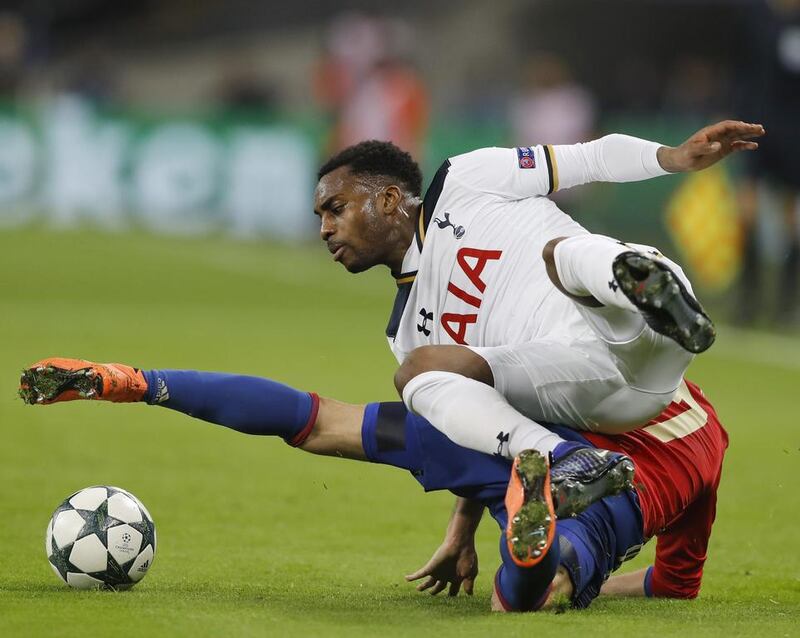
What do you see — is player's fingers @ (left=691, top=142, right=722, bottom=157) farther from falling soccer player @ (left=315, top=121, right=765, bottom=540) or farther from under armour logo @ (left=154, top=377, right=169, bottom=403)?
under armour logo @ (left=154, top=377, right=169, bottom=403)

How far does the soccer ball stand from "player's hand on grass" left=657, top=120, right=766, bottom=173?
2.15 metres

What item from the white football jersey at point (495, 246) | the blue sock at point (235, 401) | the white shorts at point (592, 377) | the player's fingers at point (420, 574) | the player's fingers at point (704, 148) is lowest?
the player's fingers at point (420, 574)

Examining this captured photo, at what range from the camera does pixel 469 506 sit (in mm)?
5105

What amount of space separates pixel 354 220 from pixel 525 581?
159cm

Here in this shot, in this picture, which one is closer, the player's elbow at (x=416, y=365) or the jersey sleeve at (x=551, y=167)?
the player's elbow at (x=416, y=365)

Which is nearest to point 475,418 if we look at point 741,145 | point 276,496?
point 741,145

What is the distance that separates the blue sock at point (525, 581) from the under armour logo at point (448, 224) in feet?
4.12

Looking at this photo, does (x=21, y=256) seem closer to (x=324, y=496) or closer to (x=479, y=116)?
(x=479, y=116)

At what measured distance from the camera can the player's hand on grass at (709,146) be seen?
507 centimetres

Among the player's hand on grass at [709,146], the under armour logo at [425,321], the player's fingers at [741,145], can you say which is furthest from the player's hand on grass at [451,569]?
the player's fingers at [741,145]

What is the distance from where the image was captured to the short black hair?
5414mm

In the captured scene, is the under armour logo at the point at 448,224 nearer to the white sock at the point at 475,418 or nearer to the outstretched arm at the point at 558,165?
the outstretched arm at the point at 558,165

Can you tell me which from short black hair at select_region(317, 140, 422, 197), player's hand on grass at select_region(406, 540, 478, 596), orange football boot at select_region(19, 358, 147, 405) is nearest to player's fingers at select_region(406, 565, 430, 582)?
player's hand on grass at select_region(406, 540, 478, 596)

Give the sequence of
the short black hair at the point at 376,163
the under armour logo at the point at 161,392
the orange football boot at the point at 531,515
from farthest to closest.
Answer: the short black hair at the point at 376,163
the under armour logo at the point at 161,392
the orange football boot at the point at 531,515
